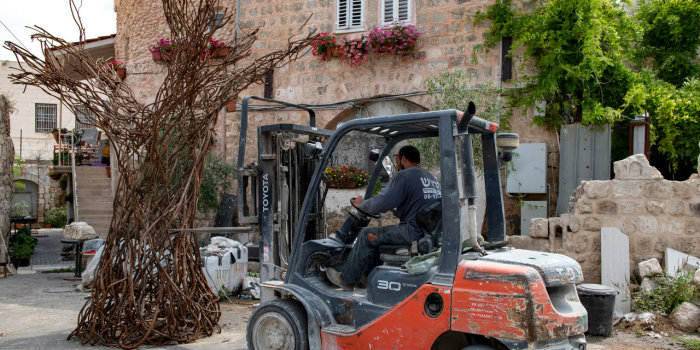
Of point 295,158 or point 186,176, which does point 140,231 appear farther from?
point 295,158

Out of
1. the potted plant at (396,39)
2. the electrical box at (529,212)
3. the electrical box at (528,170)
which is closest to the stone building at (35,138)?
the potted plant at (396,39)

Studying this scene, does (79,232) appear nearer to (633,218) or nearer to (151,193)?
(151,193)

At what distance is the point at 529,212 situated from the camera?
9.68 m

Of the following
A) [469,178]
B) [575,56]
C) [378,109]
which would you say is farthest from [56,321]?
[575,56]

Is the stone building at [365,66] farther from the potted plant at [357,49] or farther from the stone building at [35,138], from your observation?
the stone building at [35,138]

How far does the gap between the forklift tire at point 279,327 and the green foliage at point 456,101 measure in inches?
180

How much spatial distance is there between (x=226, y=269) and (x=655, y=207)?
553 cm

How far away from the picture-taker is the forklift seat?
4270 mm

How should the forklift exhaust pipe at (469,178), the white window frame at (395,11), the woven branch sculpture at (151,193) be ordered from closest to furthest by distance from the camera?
the forklift exhaust pipe at (469,178) < the woven branch sculpture at (151,193) < the white window frame at (395,11)

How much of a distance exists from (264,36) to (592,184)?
776 cm

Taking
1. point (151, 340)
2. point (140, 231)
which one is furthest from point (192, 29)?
point (151, 340)

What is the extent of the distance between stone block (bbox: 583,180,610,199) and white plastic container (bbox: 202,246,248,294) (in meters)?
4.74

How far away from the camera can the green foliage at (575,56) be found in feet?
30.2

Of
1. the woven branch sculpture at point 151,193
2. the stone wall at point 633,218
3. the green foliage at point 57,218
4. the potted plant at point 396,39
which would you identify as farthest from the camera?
the green foliage at point 57,218
